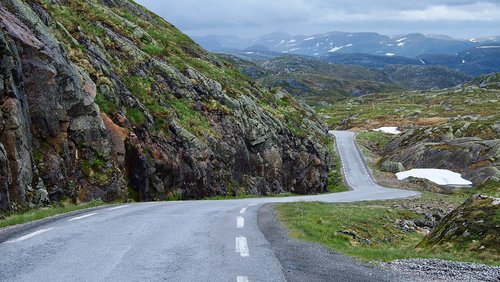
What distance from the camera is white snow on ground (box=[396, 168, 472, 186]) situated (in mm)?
57672

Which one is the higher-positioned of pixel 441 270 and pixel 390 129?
pixel 441 270

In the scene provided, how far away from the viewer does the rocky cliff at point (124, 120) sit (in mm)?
21109

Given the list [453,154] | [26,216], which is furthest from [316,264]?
[453,154]

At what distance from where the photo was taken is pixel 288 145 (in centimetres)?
4831

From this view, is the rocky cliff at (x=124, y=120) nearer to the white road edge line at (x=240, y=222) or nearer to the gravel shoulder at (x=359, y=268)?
the white road edge line at (x=240, y=222)

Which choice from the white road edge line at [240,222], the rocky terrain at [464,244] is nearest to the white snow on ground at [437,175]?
the rocky terrain at [464,244]

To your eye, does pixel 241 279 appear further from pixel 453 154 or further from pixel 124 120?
pixel 453 154

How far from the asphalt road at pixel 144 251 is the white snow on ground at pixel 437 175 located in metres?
47.9

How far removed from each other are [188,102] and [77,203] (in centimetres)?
1872

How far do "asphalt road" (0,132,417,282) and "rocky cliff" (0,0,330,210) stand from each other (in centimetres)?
613

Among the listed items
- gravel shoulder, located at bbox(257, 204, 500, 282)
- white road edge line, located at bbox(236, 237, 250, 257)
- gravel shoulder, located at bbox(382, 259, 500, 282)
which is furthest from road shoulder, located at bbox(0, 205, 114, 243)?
gravel shoulder, located at bbox(382, 259, 500, 282)

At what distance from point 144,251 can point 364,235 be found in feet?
32.4

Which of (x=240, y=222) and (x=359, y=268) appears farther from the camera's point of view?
(x=240, y=222)

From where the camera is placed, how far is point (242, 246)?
11539 mm
